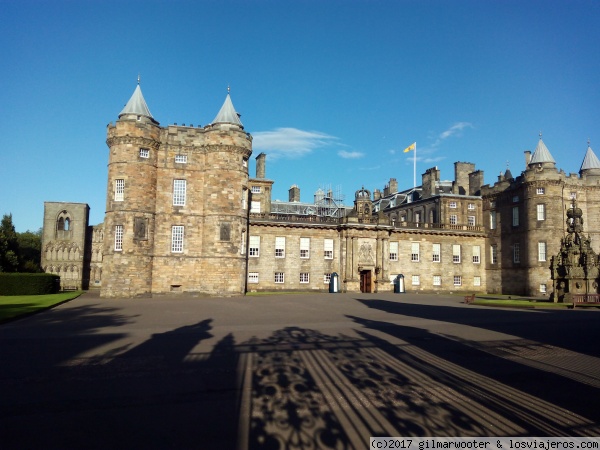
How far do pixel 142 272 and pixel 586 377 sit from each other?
105ft

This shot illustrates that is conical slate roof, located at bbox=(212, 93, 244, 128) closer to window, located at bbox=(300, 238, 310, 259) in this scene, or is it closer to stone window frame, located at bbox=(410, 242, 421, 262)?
window, located at bbox=(300, 238, 310, 259)

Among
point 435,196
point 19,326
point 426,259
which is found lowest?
point 19,326

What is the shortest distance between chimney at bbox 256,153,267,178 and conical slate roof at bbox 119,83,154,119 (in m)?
17.7

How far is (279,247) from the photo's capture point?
147ft

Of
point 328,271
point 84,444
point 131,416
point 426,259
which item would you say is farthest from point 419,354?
point 426,259

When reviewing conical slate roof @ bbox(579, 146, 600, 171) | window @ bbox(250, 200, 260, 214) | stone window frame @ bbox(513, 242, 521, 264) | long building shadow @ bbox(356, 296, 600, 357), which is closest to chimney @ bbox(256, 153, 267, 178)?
window @ bbox(250, 200, 260, 214)

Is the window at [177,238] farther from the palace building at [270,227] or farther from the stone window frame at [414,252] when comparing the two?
the stone window frame at [414,252]

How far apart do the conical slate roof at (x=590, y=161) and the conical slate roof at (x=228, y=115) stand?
40.3 metres

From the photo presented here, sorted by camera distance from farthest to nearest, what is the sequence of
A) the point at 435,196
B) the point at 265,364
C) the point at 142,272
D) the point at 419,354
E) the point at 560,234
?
the point at 435,196 → the point at 560,234 → the point at 142,272 → the point at 419,354 → the point at 265,364

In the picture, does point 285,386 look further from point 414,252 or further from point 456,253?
point 456,253

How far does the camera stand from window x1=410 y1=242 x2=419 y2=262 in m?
49.5

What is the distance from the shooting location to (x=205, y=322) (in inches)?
719

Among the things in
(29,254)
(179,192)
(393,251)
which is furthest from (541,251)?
(29,254)

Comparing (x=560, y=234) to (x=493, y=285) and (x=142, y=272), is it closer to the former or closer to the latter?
(x=493, y=285)
